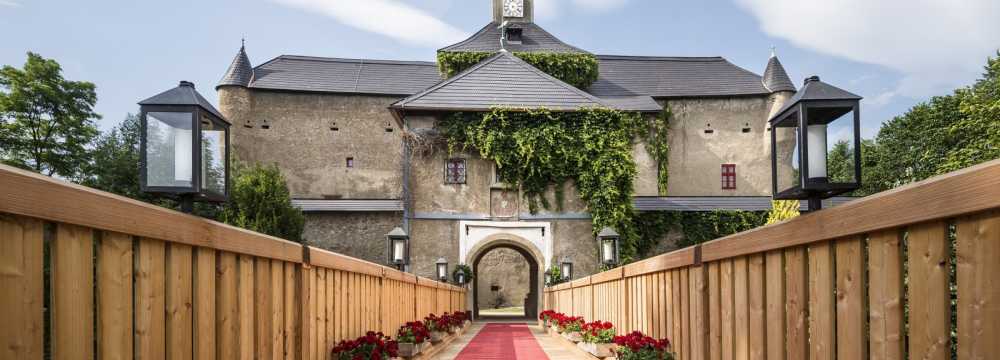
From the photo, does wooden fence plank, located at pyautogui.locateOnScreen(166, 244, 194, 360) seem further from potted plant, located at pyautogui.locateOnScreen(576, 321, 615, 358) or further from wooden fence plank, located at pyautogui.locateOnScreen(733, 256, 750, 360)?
potted plant, located at pyautogui.locateOnScreen(576, 321, 615, 358)

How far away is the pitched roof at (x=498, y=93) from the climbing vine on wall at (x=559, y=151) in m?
0.33

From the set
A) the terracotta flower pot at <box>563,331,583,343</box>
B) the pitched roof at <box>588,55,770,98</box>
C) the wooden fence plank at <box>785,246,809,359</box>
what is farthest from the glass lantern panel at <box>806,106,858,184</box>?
the pitched roof at <box>588,55,770,98</box>

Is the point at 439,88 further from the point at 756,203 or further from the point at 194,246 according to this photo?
the point at 194,246

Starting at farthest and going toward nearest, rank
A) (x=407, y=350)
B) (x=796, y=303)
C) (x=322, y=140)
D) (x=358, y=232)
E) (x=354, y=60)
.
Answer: (x=354, y=60)
(x=322, y=140)
(x=358, y=232)
(x=407, y=350)
(x=796, y=303)

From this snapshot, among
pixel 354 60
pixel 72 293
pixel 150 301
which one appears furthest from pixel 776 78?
pixel 72 293

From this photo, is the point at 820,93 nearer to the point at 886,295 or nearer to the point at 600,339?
the point at 886,295

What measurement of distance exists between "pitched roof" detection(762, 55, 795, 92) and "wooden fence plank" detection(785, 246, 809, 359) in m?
30.0

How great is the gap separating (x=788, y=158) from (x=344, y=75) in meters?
31.7

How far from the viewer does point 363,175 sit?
3216cm

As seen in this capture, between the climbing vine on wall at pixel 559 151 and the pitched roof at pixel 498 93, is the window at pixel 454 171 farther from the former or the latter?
the pitched roof at pixel 498 93

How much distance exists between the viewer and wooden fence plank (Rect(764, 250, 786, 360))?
10.1 feet

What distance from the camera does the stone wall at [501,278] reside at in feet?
111

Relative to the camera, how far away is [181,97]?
3582 millimetres

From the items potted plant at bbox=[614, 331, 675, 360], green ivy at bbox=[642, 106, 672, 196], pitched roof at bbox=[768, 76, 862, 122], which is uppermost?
green ivy at bbox=[642, 106, 672, 196]
